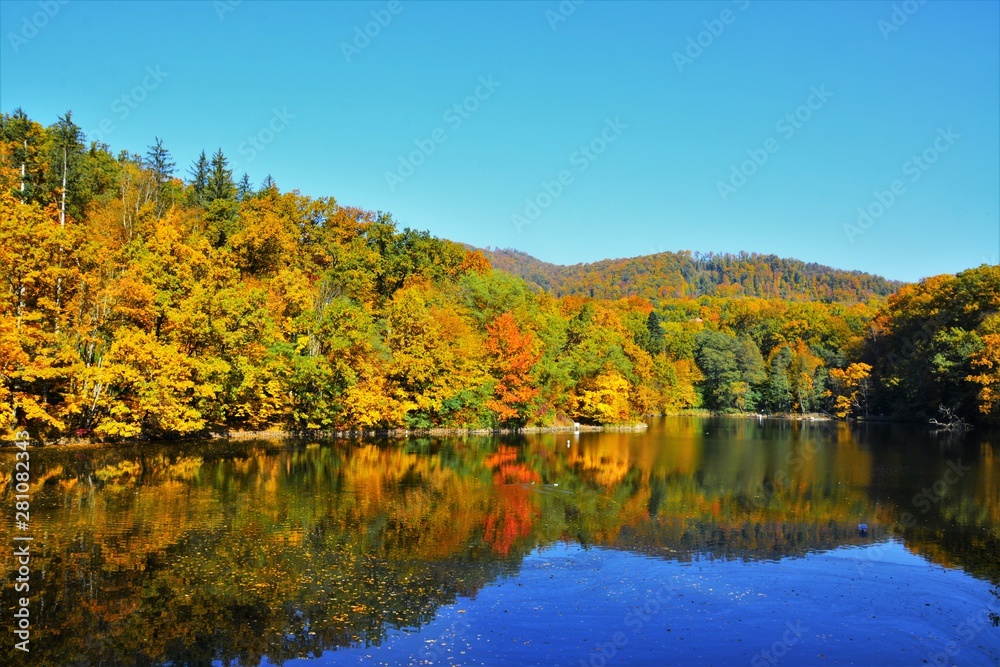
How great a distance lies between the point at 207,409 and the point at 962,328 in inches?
2489

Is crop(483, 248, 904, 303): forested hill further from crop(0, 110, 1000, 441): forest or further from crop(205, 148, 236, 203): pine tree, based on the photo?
crop(205, 148, 236, 203): pine tree

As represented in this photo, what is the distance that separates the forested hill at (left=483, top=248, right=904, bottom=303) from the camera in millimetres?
156375

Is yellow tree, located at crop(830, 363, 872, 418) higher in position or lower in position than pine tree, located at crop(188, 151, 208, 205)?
lower

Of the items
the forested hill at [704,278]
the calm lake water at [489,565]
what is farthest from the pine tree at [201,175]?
the forested hill at [704,278]

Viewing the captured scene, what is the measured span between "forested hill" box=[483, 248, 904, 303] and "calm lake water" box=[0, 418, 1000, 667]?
118 metres

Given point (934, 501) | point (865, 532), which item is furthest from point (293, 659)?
point (934, 501)

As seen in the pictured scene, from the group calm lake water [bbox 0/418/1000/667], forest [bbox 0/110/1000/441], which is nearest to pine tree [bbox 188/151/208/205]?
forest [bbox 0/110/1000/441]

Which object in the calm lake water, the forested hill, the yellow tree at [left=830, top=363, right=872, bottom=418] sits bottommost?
the calm lake water

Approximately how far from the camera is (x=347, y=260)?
58.2 metres

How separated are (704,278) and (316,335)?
14700 centimetres

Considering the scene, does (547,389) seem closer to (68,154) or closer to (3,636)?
(68,154)

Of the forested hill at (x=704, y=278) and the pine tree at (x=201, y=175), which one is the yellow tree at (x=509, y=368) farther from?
the forested hill at (x=704, y=278)

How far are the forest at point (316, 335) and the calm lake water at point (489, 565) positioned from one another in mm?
4602

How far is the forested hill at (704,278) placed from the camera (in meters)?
156
